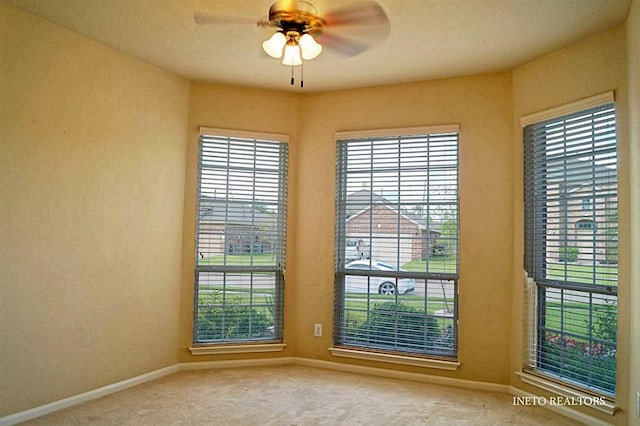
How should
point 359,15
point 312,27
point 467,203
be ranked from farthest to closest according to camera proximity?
point 467,203 < point 359,15 < point 312,27


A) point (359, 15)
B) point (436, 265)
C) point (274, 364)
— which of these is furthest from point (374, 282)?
point (359, 15)

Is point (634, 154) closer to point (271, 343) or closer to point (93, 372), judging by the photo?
point (271, 343)

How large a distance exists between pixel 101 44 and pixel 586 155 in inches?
138

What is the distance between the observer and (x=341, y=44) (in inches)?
133

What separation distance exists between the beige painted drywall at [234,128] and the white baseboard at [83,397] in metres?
0.28

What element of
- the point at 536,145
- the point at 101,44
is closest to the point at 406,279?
the point at 536,145

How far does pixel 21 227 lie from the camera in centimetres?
304

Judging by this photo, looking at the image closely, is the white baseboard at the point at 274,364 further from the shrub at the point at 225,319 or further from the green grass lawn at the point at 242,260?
the green grass lawn at the point at 242,260

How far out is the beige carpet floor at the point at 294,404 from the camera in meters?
3.16

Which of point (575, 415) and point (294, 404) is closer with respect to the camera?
point (575, 415)

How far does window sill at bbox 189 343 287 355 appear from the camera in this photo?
4.26 m

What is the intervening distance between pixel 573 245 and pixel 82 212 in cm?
343

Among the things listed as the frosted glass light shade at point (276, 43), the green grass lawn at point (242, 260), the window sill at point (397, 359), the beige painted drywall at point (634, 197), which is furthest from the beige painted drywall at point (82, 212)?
the beige painted drywall at point (634, 197)

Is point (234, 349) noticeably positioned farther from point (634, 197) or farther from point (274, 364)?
point (634, 197)
